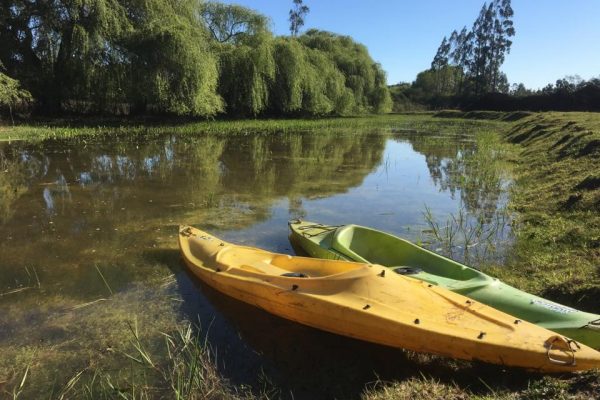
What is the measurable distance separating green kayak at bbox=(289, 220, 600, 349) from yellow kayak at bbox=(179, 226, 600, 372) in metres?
0.33

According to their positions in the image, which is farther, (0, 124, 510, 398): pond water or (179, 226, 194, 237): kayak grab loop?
(179, 226, 194, 237): kayak grab loop

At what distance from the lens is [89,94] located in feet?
63.1

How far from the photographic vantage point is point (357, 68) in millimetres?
37031

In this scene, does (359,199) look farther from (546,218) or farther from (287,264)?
(287,264)

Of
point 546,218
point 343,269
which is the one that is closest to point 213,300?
point 343,269

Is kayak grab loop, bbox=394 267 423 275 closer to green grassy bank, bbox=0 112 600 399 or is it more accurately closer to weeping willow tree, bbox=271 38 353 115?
green grassy bank, bbox=0 112 600 399

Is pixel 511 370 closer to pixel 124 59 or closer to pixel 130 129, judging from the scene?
pixel 130 129

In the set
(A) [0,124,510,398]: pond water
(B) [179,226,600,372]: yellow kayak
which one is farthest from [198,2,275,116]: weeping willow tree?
(B) [179,226,600,372]: yellow kayak

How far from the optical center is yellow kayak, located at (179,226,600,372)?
2.91 meters

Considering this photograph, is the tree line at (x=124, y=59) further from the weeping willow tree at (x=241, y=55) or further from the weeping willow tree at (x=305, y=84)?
the weeping willow tree at (x=305, y=84)

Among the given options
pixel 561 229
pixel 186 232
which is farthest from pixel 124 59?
pixel 561 229

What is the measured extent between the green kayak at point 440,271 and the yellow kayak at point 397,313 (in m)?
0.33

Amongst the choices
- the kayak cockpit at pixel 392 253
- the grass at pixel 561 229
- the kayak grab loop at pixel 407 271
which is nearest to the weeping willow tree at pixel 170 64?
the grass at pixel 561 229

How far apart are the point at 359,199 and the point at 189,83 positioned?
13691mm
